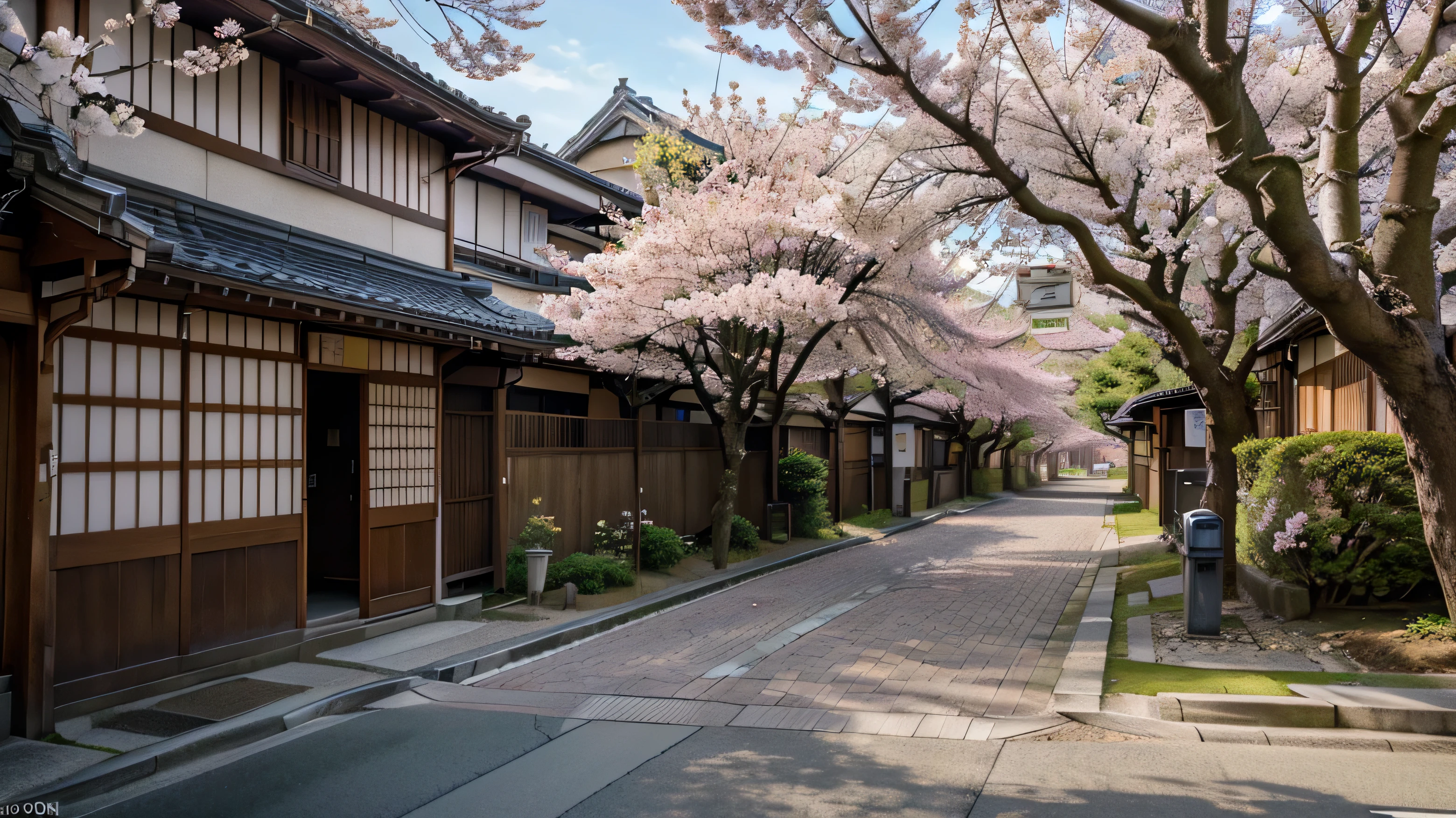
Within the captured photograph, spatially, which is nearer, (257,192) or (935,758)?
(935,758)

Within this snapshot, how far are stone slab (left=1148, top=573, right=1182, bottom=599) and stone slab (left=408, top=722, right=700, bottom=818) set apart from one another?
800cm

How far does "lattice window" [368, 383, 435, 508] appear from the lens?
379 inches

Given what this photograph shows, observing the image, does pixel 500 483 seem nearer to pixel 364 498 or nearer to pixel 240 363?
pixel 364 498

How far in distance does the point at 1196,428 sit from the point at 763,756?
16.4m

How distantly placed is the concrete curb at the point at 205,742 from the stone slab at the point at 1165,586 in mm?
9464

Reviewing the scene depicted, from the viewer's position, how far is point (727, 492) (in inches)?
619

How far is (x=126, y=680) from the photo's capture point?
678 cm

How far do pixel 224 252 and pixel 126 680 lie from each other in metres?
3.55

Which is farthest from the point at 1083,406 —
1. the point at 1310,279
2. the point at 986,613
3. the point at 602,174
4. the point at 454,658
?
the point at 454,658

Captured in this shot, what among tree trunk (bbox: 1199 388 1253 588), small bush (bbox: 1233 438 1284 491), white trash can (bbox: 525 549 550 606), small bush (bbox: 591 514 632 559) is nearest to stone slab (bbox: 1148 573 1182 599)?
tree trunk (bbox: 1199 388 1253 588)

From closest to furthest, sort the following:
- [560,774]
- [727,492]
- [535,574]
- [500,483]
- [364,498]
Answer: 1. [560,774]
2. [364,498]
3. [535,574]
4. [500,483]
5. [727,492]

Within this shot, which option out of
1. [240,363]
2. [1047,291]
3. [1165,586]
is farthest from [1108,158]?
[1047,291]

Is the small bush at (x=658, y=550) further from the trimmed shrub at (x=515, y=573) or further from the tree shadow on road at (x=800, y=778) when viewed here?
the tree shadow on road at (x=800, y=778)

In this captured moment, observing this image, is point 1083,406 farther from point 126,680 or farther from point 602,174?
point 126,680
